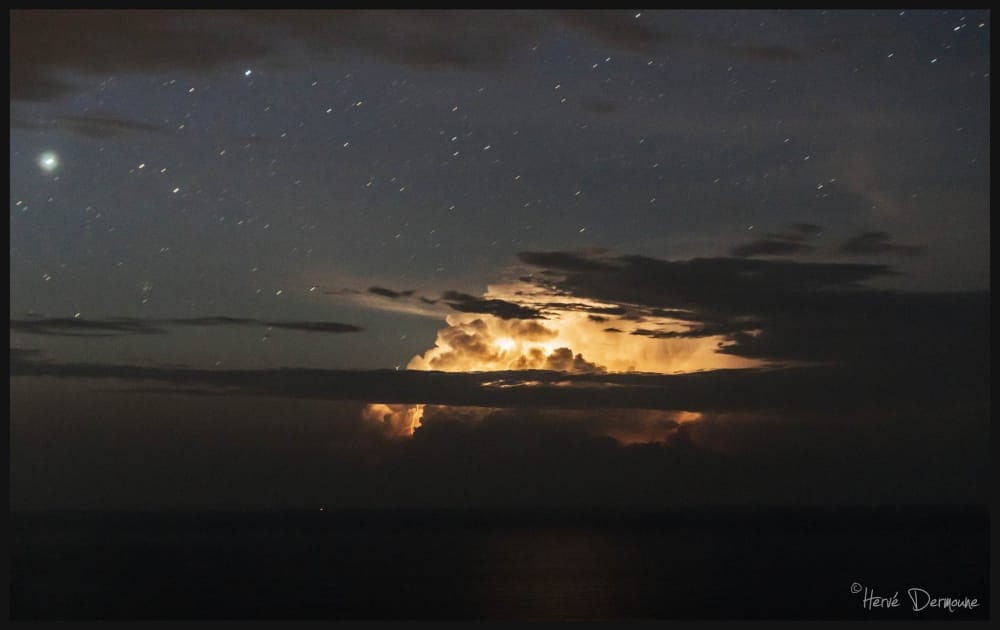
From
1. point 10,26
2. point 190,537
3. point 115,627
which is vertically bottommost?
point 190,537

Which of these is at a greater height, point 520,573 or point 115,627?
point 115,627

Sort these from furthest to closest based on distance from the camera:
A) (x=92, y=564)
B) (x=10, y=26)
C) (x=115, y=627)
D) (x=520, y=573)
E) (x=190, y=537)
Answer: (x=190, y=537) → (x=92, y=564) → (x=520, y=573) → (x=115, y=627) → (x=10, y=26)

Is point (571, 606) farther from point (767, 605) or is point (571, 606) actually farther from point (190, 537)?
point (190, 537)

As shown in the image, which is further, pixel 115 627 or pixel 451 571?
pixel 451 571

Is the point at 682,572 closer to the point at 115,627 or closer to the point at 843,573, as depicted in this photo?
the point at 843,573

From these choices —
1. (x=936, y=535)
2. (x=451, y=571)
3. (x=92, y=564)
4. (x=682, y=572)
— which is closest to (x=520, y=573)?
(x=451, y=571)

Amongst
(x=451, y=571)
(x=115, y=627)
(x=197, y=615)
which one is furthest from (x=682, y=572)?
(x=115, y=627)

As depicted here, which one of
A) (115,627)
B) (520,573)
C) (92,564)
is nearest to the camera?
(115,627)
